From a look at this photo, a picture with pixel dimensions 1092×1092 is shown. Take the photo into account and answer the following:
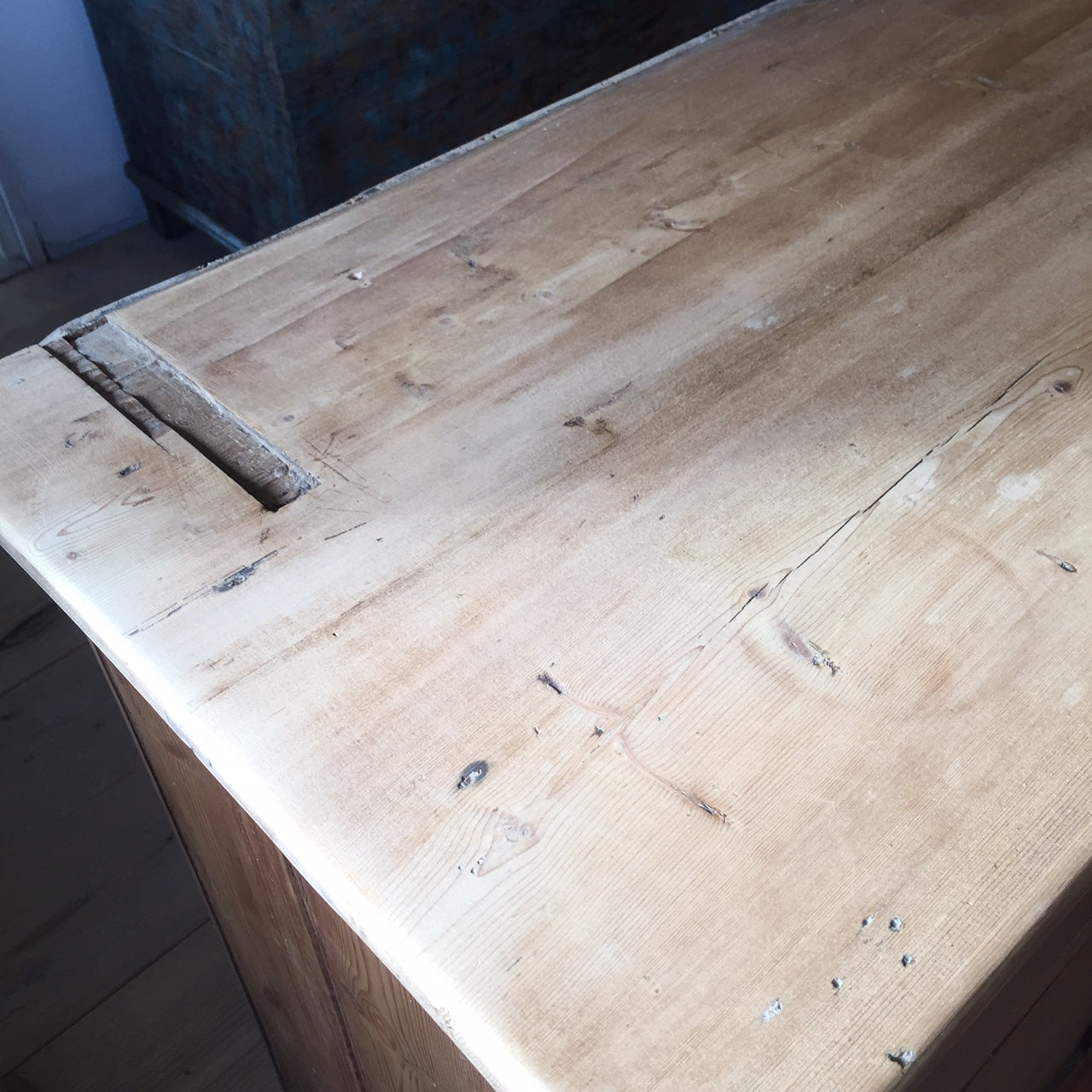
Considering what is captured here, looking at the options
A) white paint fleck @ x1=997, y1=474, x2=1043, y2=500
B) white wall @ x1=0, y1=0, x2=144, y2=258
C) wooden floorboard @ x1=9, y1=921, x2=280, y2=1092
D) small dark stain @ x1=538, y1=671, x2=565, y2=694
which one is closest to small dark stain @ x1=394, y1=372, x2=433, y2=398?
small dark stain @ x1=538, y1=671, x2=565, y2=694

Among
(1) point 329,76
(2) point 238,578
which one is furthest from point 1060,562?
(1) point 329,76

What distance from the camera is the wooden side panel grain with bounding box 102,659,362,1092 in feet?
2.07

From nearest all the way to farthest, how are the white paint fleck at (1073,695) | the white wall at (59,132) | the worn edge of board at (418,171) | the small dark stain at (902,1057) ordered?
1. the small dark stain at (902,1057)
2. the white paint fleck at (1073,695)
3. the worn edge of board at (418,171)
4. the white wall at (59,132)

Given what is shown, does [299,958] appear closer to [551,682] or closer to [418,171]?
[551,682]

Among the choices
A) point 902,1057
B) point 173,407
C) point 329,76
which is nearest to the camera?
point 902,1057

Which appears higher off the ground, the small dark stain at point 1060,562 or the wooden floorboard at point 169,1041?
the small dark stain at point 1060,562

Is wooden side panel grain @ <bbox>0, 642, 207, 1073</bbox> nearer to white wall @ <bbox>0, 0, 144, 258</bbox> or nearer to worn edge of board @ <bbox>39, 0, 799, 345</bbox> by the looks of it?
worn edge of board @ <bbox>39, 0, 799, 345</bbox>

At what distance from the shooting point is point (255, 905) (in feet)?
2.32

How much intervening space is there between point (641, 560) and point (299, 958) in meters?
0.35

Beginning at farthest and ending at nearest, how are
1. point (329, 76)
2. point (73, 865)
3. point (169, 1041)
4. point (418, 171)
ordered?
1. point (329, 76)
2. point (73, 865)
3. point (169, 1041)
4. point (418, 171)

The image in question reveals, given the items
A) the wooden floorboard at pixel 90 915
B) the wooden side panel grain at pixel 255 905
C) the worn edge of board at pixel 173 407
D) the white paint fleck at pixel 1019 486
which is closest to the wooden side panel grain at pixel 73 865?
the wooden floorboard at pixel 90 915

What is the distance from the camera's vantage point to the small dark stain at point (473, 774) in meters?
0.46

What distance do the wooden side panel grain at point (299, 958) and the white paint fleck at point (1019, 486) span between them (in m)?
0.40

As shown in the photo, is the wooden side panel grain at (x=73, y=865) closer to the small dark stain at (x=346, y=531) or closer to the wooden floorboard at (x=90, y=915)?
the wooden floorboard at (x=90, y=915)
